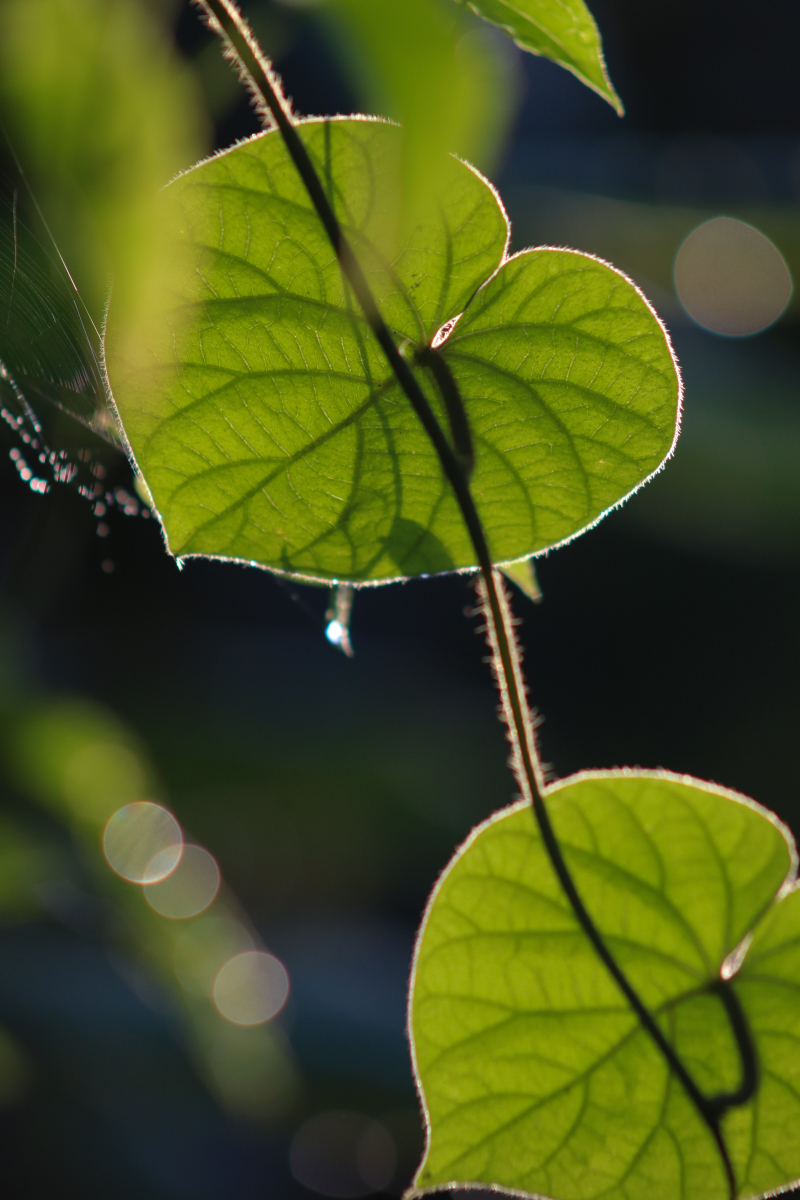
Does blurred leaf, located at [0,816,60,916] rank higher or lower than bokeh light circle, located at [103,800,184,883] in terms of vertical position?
higher

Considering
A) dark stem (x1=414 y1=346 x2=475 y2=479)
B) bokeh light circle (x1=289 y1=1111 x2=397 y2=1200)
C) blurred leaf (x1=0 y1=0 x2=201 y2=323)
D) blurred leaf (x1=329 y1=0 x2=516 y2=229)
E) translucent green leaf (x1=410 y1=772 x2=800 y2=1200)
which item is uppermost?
blurred leaf (x1=0 y1=0 x2=201 y2=323)

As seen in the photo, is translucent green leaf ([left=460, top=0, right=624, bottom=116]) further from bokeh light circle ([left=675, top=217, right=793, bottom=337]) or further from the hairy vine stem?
bokeh light circle ([left=675, top=217, right=793, bottom=337])

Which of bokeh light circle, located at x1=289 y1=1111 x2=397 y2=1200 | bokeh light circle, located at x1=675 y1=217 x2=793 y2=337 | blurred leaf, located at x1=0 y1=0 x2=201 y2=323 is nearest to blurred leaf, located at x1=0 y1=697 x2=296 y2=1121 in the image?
bokeh light circle, located at x1=289 y1=1111 x2=397 y2=1200

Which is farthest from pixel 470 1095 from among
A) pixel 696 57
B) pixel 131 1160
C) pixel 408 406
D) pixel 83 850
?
pixel 696 57

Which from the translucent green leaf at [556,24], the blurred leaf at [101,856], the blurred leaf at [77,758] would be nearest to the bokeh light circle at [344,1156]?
the blurred leaf at [101,856]

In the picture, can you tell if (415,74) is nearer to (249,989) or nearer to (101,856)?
(101,856)

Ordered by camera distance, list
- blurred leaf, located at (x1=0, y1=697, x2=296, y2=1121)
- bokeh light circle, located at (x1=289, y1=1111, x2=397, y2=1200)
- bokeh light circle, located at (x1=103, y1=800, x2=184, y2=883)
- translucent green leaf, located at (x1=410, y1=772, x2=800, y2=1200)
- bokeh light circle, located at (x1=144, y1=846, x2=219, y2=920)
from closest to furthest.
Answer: translucent green leaf, located at (x1=410, y1=772, x2=800, y2=1200), blurred leaf, located at (x1=0, y1=697, x2=296, y2=1121), bokeh light circle, located at (x1=103, y1=800, x2=184, y2=883), bokeh light circle, located at (x1=144, y1=846, x2=219, y2=920), bokeh light circle, located at (x1=289, y1=1111, x2=397, y2=1200)

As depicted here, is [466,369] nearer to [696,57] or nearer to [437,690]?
[437,690]
